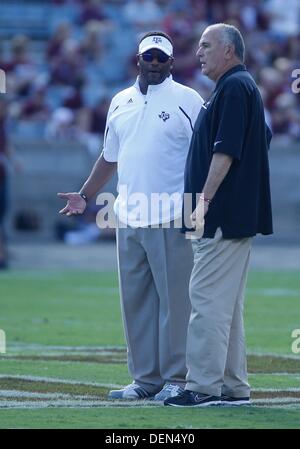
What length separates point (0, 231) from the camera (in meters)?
19.0

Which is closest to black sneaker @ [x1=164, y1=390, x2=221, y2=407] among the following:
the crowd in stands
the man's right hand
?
the man's right hand

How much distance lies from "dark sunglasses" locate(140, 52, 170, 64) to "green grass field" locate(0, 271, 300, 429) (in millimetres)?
1973

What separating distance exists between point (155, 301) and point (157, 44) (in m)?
1.50

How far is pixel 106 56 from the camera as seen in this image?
25312mm

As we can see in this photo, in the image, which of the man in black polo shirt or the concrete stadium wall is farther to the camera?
the concrete stadium wall

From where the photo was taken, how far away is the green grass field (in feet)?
25.0

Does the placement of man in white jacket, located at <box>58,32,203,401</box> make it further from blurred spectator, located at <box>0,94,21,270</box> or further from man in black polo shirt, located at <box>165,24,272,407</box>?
blurred spectator, located at <box>0,94,21,270</box>

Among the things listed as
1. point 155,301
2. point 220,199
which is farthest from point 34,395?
point 220,199

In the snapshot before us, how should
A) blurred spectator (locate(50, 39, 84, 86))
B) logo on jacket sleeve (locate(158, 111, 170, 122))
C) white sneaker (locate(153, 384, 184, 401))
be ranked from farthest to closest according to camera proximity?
1. blurred spectator (locate(50, 39, 84, 86))
2. logo on jacket sleeve (locate(158, 111, 170, 122))
3. white sneaker (locate(153, 384, 184, 401))

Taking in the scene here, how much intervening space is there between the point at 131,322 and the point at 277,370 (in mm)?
1624

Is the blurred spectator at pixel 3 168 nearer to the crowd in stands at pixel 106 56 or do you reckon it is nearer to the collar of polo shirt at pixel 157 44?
the crowd in stands at pixel 106 56

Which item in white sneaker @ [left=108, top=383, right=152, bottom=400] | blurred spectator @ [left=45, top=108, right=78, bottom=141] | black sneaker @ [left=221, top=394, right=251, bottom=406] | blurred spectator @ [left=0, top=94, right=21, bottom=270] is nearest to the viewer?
black sneaker @ [left=221, top=394, right=251, bottom=406]

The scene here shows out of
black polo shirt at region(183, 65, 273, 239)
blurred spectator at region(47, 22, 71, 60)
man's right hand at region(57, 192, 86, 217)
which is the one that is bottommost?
man's right hand at region(57, 192, 86, 217)
